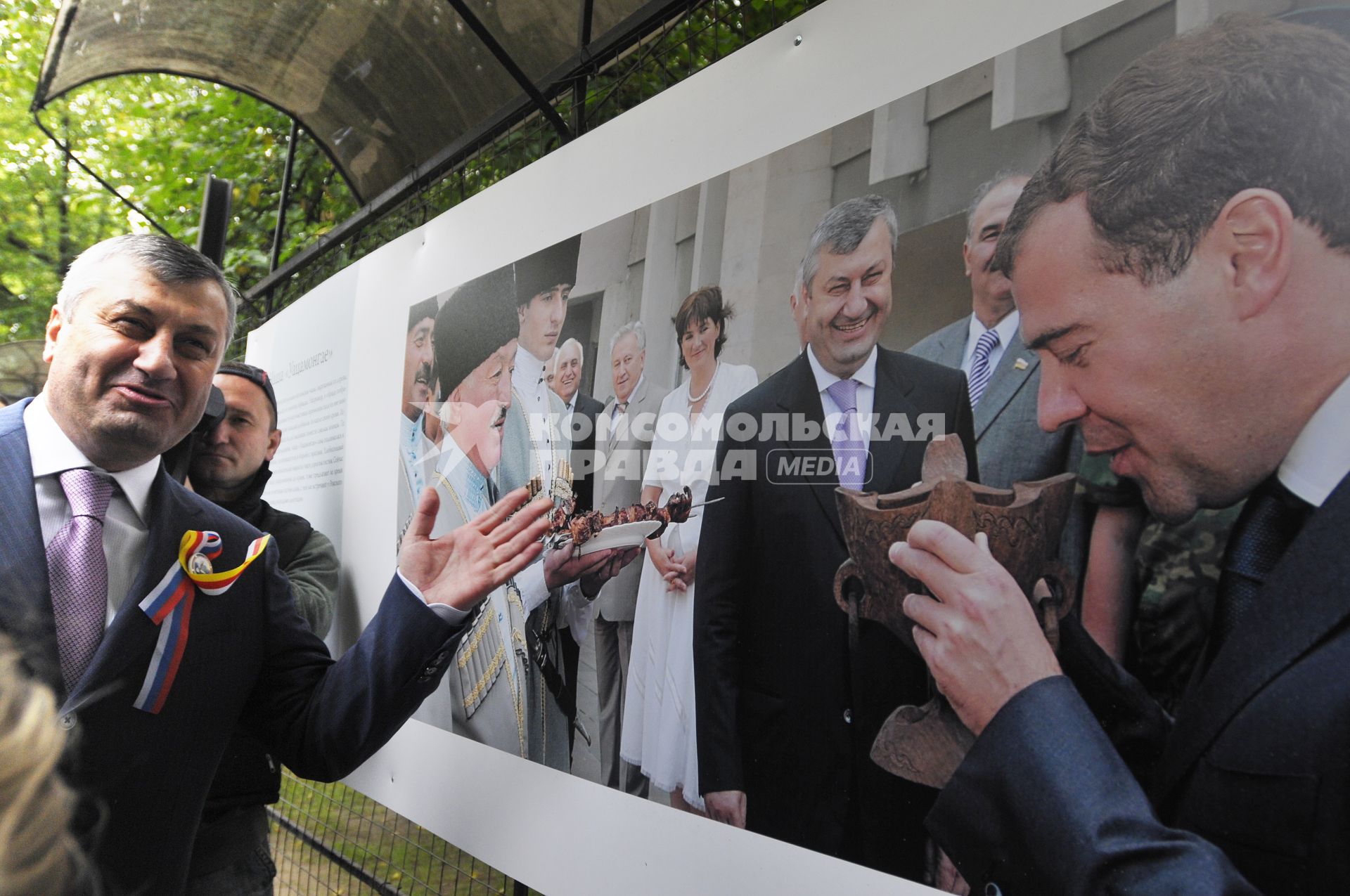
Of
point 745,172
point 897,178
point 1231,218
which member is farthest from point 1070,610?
point 745,172

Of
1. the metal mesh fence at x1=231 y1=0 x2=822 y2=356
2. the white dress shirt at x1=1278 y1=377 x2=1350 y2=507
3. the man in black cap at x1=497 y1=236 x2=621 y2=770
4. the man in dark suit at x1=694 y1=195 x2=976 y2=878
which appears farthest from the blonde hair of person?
the metal mesh fence at x1=231 y1=0 x2=822 y2=356

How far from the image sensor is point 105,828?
155 centimetres

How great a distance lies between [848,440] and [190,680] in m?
1.23

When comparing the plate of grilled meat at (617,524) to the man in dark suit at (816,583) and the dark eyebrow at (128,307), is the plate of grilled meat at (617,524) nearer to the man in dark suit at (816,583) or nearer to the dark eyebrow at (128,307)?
the man in dark suit at (816,583)

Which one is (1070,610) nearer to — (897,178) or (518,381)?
(897,178)

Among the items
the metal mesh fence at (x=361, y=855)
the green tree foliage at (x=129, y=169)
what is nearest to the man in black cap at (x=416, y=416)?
the metal mesh fence at (x=361, y=855)

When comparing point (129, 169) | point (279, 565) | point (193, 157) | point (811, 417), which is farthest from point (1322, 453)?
point (129, 169)

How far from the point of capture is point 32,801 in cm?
58

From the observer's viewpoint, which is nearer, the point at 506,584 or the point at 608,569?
the point at 608,569

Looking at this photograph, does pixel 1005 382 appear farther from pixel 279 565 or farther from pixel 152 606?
pixel 279 565

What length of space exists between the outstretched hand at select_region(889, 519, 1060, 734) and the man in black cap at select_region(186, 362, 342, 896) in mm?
1319

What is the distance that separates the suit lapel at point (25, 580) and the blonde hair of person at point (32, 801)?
1.02 meters

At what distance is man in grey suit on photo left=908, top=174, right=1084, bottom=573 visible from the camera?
1201 millimetres

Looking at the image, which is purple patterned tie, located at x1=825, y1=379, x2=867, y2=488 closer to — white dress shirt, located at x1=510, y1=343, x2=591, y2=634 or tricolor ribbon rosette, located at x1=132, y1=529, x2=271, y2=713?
white dress shirt, located at x1=510, y1=343, x2=591, y2=634
